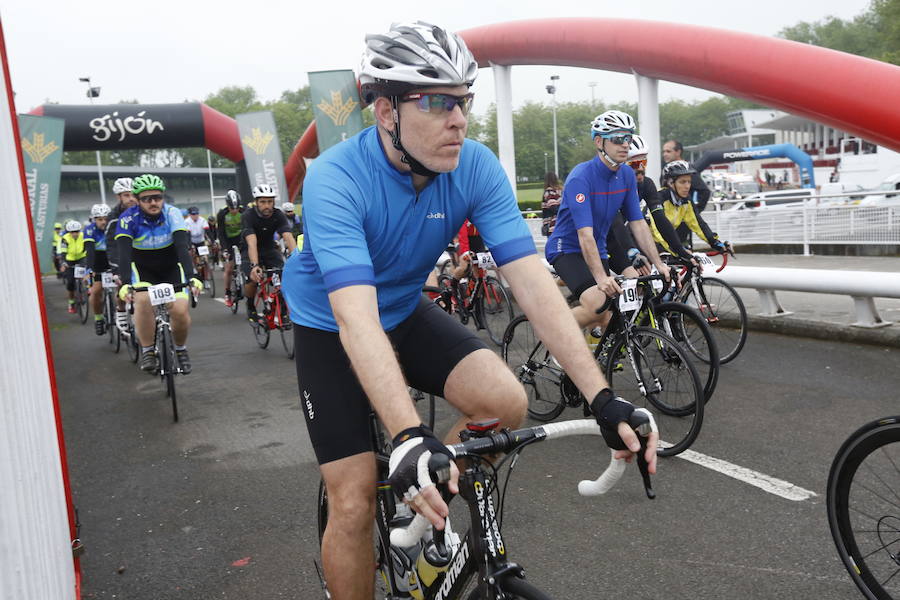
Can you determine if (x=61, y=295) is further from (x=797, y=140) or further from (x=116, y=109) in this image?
(x=797, y=140)

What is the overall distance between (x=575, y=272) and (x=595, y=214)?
1.60 ft

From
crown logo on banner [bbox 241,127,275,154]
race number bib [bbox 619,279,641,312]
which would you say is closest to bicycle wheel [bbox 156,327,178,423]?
Result: race number bib [bbox 619,279,641,312]

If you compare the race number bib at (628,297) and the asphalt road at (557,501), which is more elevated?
the race number bib at (628,297)

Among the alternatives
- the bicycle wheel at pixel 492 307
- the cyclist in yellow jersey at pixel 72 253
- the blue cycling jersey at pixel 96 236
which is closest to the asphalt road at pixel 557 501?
the bicycle wheel at pixel 492 307

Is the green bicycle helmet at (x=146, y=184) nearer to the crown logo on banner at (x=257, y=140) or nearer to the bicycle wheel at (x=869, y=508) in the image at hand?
the bicycle wheel at (x=869, y=508)

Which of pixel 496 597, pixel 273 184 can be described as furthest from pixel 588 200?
pixel 273 184

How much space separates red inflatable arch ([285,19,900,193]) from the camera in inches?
443

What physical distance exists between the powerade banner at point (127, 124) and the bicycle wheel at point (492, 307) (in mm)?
14731

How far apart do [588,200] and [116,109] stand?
19087mm

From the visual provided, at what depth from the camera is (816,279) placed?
8.42 m

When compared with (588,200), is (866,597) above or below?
below

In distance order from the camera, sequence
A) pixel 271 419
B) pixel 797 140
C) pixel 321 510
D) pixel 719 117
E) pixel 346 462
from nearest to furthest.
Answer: pixel 346 462, pixel 321 510, pixel 271 419, pixel 797 140, pixel 719 117

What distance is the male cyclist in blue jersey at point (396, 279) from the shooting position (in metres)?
2.26

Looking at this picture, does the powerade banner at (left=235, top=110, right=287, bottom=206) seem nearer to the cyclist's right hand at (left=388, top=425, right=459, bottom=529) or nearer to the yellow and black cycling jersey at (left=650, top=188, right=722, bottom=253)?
the yellow and black cycling jersey at (left=650, top=188, right=722, bottom=253)
